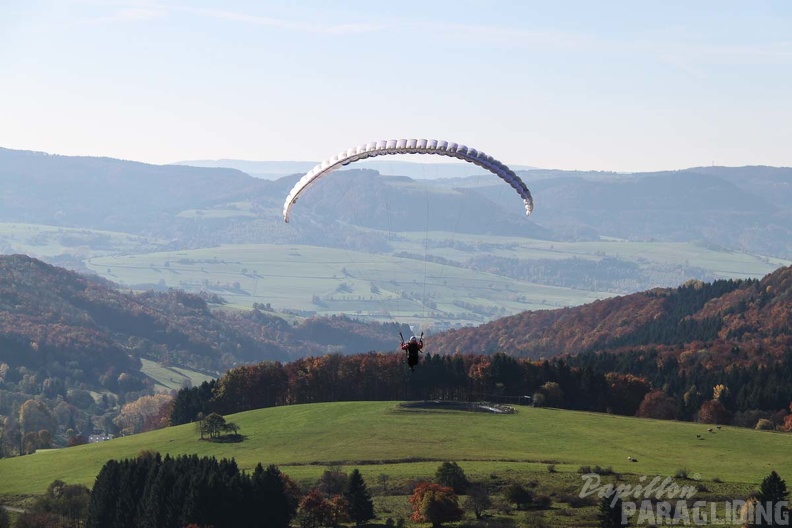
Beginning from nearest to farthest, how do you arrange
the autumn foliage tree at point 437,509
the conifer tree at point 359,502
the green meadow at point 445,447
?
1. the autumn foliage tree at point 437,509
2. the conifer tree at point 359,502
3. the green meadow at point 445,447

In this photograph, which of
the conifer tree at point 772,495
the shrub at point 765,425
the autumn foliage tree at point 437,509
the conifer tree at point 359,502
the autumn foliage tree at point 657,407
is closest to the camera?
the conifer tree at point 772,495

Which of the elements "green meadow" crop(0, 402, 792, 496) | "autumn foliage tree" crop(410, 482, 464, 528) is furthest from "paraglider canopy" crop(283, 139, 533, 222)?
"green meadow" crop(0, 402, 792, 496)

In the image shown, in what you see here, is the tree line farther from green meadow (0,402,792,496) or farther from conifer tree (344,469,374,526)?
conifer tree (344,469,374,526)

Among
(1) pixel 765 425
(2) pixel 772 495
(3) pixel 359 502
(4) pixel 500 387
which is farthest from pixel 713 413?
(3) pixel 359 502

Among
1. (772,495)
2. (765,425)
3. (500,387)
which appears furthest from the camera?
(500,387)

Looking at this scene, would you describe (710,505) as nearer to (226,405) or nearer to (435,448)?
(435,448)

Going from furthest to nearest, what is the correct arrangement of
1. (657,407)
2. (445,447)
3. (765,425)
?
(657,407)
(765,425)
(445,447)

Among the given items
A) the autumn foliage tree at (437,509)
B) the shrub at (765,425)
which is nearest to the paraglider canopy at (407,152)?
the autumn foliage tree at (437,509)

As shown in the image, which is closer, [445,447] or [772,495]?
[772,495]

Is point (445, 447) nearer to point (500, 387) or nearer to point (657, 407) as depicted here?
point (500, 387)

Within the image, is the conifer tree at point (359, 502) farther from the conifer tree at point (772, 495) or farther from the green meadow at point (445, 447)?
the conifer tree at point (772, 495)
